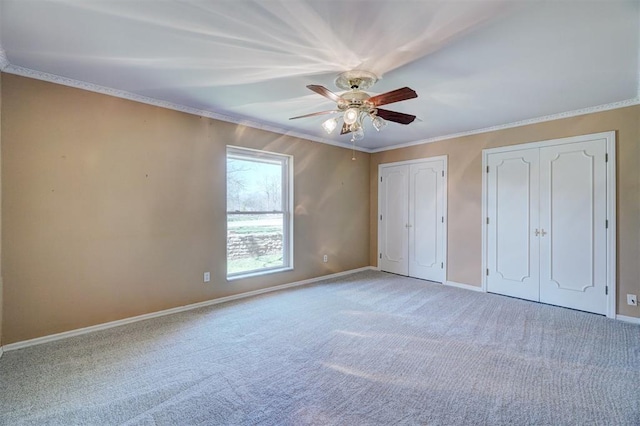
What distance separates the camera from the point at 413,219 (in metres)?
5.38

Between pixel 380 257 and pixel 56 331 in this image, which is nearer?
pixel 56 331

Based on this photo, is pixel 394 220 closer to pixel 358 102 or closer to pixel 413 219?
pixel 413 219

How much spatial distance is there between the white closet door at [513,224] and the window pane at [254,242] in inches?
127

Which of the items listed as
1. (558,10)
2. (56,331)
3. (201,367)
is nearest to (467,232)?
(558,10)

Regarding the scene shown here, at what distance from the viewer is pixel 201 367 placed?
2357 mm

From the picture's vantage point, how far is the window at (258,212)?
416cm

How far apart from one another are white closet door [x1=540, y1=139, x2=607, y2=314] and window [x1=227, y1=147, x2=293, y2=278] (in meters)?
3.59

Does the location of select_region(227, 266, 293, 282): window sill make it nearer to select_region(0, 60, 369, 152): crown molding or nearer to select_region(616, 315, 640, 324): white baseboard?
select_region(0, 60, 369, 152): crown molding

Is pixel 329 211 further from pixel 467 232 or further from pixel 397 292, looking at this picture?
pixel 467 232

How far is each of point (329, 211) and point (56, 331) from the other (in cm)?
384

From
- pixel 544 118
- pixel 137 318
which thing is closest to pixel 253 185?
pixel 137 318

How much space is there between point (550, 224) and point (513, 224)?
0.43 metres

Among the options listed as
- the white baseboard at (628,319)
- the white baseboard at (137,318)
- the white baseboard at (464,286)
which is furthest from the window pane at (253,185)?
the white baseboard at (628,319)

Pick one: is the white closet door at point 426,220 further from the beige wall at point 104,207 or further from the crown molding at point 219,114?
the beige wall at point 104,207
